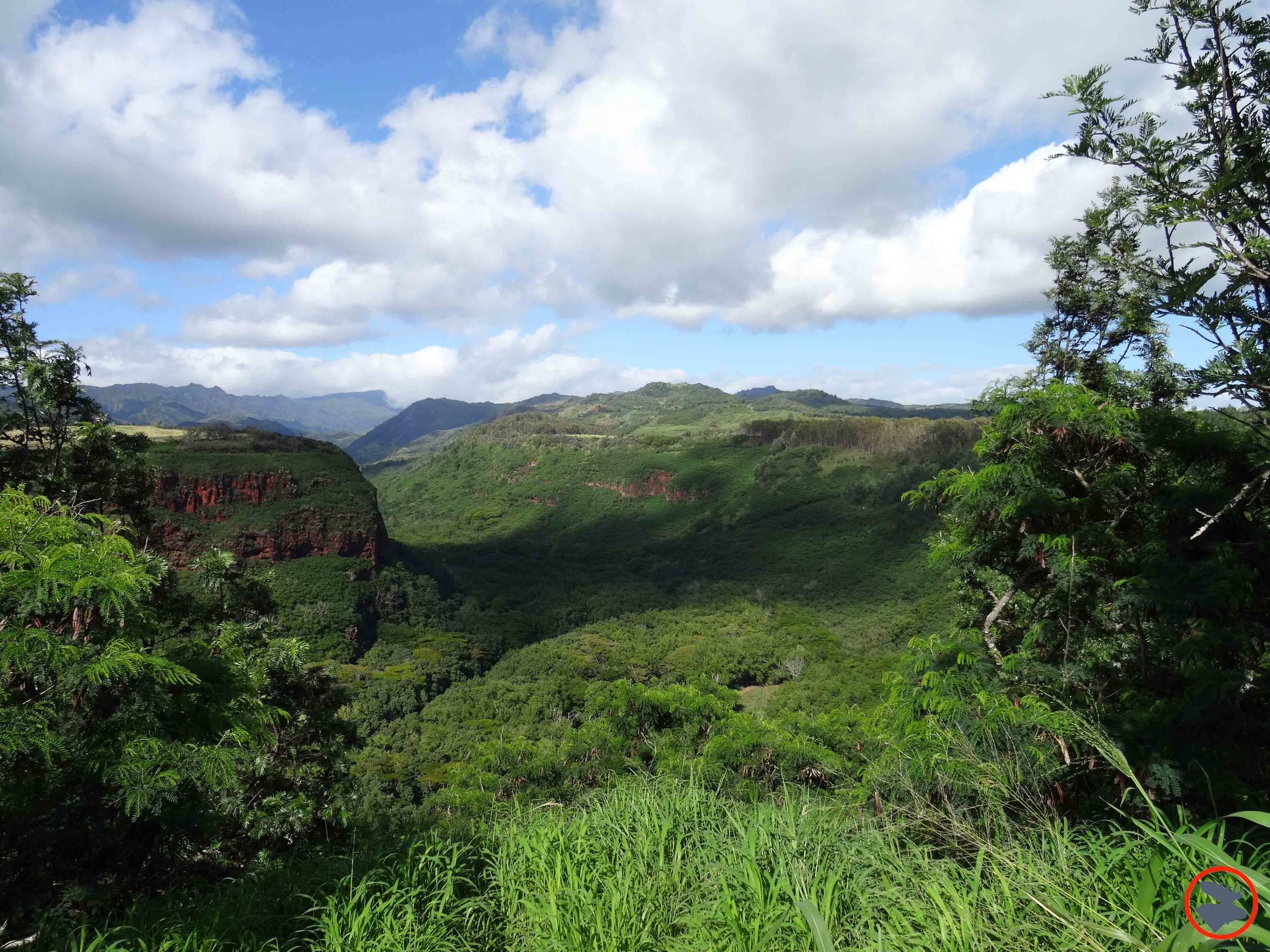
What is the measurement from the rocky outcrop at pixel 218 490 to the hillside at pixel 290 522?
61mm

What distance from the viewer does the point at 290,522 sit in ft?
187

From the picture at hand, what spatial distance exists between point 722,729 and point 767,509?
69.9m

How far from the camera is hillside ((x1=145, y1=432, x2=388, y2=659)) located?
49.8m

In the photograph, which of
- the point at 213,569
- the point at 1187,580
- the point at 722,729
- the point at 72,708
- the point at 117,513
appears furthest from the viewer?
the point at 722,729

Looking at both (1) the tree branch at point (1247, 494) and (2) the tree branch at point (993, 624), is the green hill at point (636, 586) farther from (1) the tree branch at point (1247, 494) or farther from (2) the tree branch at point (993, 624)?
(1) the tree branch at point (1247, 494)

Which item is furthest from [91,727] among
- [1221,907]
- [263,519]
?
[263,519]

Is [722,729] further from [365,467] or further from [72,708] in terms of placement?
[365,467]

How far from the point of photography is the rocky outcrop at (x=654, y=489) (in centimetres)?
9531

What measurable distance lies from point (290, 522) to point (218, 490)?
6.20 meters

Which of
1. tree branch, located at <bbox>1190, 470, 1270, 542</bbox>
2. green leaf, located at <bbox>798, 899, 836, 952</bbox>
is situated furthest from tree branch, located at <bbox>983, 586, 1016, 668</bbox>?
green leaf, located at <bbox>798, 899, 836, 952</bbox>

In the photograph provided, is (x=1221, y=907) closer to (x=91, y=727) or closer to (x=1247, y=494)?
(x=1247, y=494)

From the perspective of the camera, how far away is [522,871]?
3252 mm

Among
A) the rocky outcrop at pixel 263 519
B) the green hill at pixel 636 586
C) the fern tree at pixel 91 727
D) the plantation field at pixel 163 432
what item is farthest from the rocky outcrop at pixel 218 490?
the fern tree at pixel 91 727

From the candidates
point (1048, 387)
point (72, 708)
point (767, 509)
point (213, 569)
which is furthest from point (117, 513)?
point (767, 509)
